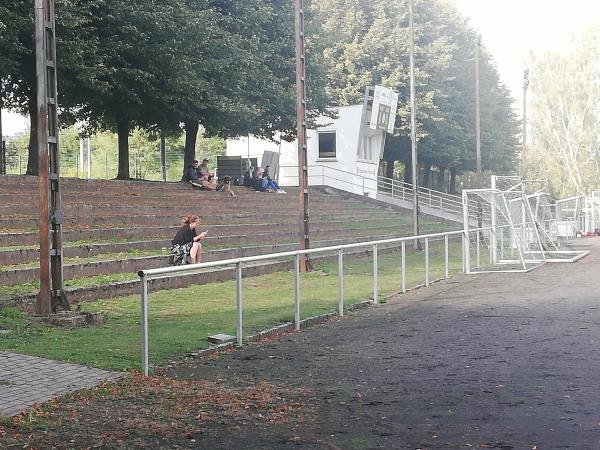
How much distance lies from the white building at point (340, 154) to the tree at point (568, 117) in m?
27.0

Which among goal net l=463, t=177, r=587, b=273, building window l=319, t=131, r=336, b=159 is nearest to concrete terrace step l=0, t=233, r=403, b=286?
goal net l=463, t=177, r=587, b=273

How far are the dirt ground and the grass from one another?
0.60 m

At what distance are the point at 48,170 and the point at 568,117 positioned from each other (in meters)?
67.6

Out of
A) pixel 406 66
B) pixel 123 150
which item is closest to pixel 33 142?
pixel 123 150

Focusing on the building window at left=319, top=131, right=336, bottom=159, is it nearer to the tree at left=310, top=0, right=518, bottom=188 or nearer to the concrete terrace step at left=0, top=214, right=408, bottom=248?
the tree at left=310, top=0, right=518, bottom=188

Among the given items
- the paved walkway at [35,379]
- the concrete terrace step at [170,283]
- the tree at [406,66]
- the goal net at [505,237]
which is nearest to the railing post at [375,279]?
the concrete terrace step at [170,283]

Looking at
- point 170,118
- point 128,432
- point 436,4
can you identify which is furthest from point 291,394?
point 436,4

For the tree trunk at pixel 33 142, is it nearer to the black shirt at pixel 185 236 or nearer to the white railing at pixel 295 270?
the black shirt at pixel 185 236

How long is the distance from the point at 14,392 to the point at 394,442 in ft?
11.7

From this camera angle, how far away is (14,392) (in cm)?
745

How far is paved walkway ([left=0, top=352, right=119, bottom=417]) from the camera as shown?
7.17m

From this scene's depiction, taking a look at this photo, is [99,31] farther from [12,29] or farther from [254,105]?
[254,105]

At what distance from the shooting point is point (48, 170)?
11.8 metres

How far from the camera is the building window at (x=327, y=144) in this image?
165ft
